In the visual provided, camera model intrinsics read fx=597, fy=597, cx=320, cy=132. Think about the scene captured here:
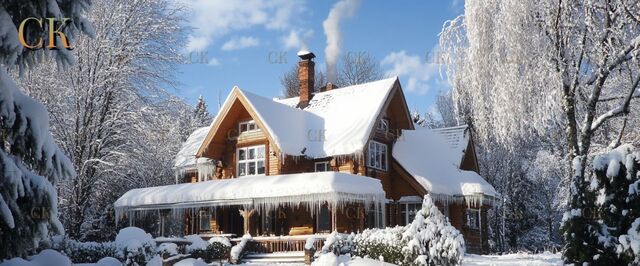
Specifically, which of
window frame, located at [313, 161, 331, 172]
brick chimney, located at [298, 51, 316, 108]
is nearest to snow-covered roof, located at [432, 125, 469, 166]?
window frame, located at [313, 161, 331, 172]

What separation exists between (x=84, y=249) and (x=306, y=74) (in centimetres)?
1526

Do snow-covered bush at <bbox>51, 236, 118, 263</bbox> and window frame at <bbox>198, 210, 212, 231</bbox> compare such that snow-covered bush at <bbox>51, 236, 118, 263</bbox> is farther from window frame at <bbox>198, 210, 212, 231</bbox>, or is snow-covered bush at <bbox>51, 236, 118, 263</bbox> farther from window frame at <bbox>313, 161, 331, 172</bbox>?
window frame at <bbox>313, 161, 331, 172</bbox>

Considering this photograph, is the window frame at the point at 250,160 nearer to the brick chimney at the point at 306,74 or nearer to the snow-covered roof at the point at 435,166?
the brick chimney at the point at 306,74

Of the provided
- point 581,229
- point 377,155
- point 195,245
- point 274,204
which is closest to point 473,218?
point 377,155

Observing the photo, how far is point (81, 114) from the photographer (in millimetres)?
26094

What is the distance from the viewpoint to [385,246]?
19312 mm

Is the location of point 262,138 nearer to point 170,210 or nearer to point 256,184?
point 256,184

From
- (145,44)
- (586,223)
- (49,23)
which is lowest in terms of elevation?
(586,223)

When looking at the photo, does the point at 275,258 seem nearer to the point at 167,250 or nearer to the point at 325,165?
the point at 167,250

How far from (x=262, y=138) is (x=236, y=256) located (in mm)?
6693

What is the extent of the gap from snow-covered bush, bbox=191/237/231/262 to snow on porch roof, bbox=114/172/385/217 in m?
1.89

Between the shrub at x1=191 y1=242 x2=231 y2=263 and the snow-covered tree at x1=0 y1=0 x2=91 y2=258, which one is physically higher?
the snow-covered tree at x1=0 y1=0 x2=91 y2=258

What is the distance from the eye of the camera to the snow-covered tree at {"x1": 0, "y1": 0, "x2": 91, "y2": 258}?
16.6 feet

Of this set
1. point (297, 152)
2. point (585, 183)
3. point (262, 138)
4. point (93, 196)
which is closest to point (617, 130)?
point (585, 183)
